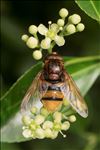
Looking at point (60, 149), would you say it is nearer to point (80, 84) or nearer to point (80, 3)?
point (80, 84)

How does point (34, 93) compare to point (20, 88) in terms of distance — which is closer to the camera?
point (34, 93)

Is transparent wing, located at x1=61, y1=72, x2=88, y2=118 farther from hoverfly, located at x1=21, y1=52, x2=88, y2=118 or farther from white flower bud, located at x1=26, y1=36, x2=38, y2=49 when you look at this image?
white flower bud, located at x1=26, y1=36, x2=38, y2=49

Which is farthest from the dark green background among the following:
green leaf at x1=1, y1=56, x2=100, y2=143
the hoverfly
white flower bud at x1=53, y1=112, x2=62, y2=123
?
white flower bud at x1=53, y1=112, x2=62, y2=123

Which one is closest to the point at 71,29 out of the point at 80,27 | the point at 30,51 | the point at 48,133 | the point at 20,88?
the point at 80,27

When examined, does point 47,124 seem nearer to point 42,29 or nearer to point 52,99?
point 52,99

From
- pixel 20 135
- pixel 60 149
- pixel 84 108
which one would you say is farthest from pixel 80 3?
pixel 60 149

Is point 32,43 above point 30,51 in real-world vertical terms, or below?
above
